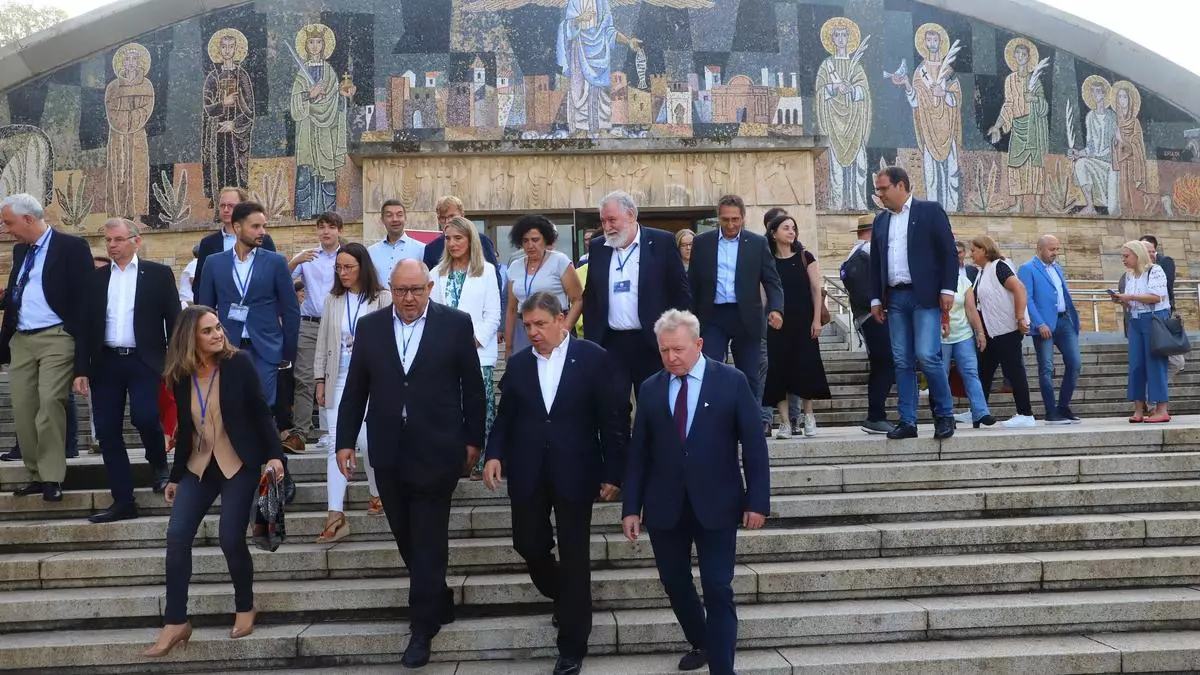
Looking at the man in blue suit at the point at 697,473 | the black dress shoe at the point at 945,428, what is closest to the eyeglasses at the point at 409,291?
the man in blue suit at the point at 697,473

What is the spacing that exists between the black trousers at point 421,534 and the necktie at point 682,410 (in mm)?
1100

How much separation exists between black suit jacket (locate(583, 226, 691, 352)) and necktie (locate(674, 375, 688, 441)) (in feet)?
4.16

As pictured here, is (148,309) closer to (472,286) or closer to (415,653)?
(472,286)

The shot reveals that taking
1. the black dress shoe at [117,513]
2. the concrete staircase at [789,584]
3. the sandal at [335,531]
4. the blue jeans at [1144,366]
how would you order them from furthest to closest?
the blue jeans at [1144,366]
the black dress shoe at [117,513]
the sandal at [335,531]
the concrete staircase at [789,584]

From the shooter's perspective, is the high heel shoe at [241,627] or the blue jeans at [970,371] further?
the blue jeans at [970,371]

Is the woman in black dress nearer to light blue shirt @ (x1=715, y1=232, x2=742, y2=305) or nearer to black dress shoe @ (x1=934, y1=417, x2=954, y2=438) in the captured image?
light blue shirt @ (x1=715, y1=232, x2=742, y2=305)

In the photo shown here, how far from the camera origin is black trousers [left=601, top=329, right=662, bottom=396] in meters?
5.27

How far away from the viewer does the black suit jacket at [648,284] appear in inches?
204

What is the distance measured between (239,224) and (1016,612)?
4827 millimetres

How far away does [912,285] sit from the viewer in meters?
5.94

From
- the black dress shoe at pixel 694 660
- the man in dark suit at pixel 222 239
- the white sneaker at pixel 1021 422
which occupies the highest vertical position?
the man in dark suit at pixel 222 239

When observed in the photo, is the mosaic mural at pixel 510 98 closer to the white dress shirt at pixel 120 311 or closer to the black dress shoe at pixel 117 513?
the white dress shirt at pixel 120 311

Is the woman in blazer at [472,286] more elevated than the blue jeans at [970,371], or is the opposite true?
the woman in blazer at [472,286]

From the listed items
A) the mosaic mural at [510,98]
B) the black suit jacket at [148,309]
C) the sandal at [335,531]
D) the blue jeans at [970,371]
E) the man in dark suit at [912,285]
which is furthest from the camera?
the mosaic mural at [510,98]
